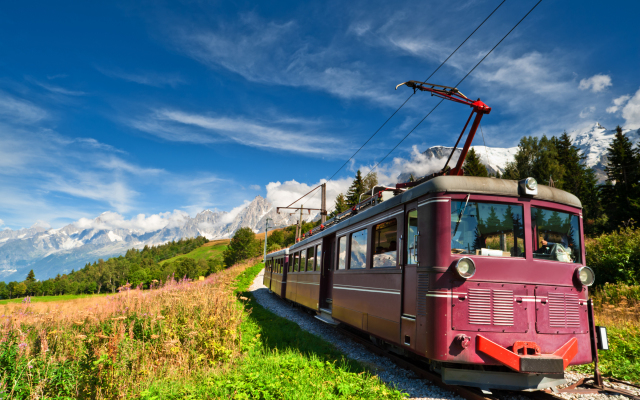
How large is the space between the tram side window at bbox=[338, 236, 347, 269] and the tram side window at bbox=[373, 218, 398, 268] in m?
1.89

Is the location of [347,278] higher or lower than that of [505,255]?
lower

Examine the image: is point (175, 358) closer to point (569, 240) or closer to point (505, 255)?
point (505, 255)

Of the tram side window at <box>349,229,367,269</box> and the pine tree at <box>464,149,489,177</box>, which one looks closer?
the tram side window at <box>349,229,367,269</box>

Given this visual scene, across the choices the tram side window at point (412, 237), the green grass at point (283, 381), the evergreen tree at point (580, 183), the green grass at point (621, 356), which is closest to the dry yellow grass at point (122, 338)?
the green grass at point (283, 381)

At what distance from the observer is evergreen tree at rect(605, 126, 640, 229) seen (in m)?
34.5

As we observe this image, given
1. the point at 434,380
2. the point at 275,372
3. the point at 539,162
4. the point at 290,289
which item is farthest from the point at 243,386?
the point at 539,162

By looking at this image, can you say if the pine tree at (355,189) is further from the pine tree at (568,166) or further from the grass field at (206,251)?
the grass field at (206,251)

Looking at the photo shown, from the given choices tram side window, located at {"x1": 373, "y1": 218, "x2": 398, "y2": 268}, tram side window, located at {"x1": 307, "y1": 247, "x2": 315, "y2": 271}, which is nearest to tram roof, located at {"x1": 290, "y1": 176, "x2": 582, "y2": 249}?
tram side window, located at {"x1": 373, "y1": 218, "x2": 398, "y2": 268}

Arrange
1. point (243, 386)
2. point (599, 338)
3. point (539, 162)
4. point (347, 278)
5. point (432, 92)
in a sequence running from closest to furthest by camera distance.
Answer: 1. point (243, 386)
2. point (599, 338)
3. point (432, 92)
4. point (347, 278)
5. point (539, 162)

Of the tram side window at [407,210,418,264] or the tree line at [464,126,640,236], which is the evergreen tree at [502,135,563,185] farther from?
the tram side window at [407,210,418,264]

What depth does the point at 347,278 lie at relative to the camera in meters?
8.83

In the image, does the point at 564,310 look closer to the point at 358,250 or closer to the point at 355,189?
the point at 358,250

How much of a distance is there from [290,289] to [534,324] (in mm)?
12305

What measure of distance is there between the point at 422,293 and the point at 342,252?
4.20 meters
